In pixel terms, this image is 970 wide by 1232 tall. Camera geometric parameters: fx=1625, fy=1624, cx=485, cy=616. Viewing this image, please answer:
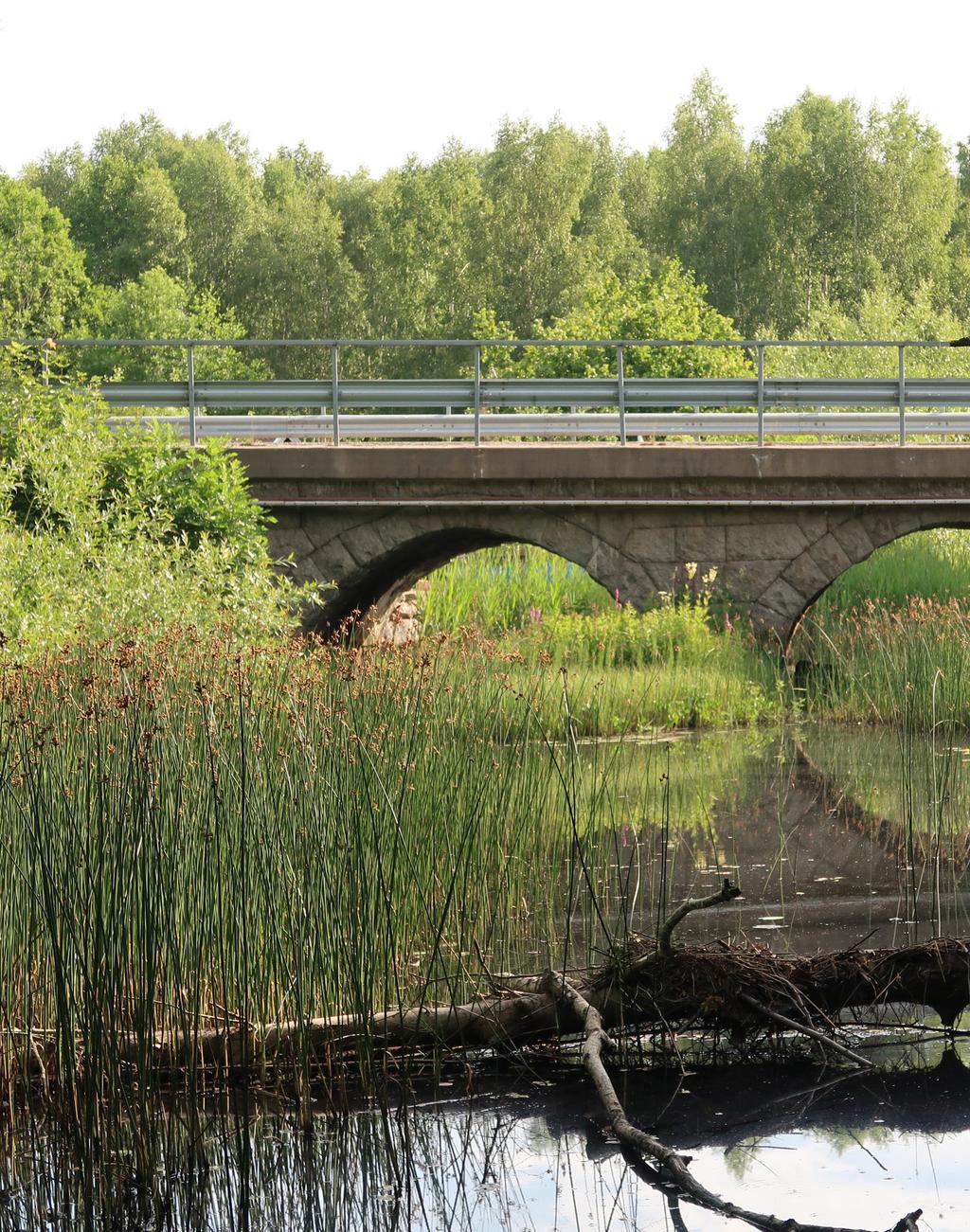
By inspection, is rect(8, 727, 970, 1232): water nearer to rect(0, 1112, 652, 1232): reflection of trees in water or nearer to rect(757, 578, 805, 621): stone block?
rect(0, 1112, 652, 1232): reflection of trees in water

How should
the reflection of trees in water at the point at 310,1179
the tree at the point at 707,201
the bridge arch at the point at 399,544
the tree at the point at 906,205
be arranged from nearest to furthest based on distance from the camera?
the reflection of trees in water at the point at 310,1179 → the bridge arch at the point at 399,544 → the tree at the point at 906,205 → the tree at the point at 707,201

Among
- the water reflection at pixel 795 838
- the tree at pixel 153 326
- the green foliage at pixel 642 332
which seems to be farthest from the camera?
the tree at pixel 153 326

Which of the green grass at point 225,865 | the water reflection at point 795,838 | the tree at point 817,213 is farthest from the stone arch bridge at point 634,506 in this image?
the tree at point 817,213

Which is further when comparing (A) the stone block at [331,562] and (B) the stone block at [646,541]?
(B) the stone block at [646,541]

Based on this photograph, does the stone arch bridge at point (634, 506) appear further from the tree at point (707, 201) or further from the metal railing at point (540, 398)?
the tree at point (707, 201)

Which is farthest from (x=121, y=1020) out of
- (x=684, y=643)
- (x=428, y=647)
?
(x=684, y=643)

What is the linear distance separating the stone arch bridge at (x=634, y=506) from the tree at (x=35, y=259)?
2854cm

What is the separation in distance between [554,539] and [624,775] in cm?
418

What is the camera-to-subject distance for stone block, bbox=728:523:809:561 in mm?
13250

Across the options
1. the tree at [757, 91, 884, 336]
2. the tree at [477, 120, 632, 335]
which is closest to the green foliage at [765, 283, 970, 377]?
the tree at [757, 91, 884, 336]

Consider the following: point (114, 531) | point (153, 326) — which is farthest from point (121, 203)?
point (114, 531)

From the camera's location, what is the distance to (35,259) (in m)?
40.4

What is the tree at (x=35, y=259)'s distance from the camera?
39812 mm

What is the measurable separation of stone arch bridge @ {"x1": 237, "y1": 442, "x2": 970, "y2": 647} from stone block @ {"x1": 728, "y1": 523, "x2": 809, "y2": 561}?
11mm
